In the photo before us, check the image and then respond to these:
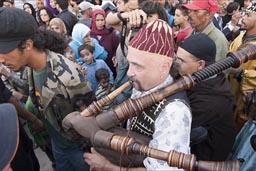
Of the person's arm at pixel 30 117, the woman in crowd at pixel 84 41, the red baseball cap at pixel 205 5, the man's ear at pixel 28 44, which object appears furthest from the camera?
the woman in crowd at pixel 84 41

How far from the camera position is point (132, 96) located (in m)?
1.69

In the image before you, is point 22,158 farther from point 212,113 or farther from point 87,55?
point 87,55

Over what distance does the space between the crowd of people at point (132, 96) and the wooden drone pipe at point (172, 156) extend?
88mm

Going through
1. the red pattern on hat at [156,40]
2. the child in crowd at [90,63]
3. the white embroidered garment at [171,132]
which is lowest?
the child in crowd at [90,63]

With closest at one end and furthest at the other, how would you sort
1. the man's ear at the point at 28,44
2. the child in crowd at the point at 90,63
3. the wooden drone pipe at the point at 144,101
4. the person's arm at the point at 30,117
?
the wooden drone pipe at the point at 144,101
the man's ear at the point at 28,44
the person's arm at the point at 30,117
the child in crowd at the point at 90,63

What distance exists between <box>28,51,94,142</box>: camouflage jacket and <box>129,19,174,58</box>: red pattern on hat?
781mm

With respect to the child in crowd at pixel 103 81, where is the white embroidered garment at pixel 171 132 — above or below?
above

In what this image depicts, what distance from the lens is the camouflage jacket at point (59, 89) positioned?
6.62ft

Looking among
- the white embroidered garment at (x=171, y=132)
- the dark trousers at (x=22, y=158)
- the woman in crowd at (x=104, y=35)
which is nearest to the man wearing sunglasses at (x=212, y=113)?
the white embroidered garment at (x=171, y=132)

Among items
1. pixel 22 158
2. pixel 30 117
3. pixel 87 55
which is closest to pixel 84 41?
pixel 87 55

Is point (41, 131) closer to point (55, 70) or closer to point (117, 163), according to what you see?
point (55, 70)

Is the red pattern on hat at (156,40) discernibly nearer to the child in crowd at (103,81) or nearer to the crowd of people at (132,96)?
the crowd of people at (132,96)

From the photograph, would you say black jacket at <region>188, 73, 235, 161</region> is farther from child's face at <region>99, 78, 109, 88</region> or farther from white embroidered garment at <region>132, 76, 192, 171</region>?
child's face at <region>99, 78, 109, 88</region>

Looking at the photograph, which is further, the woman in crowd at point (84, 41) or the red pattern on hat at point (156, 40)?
the woman in crowd at point (84, 41)
